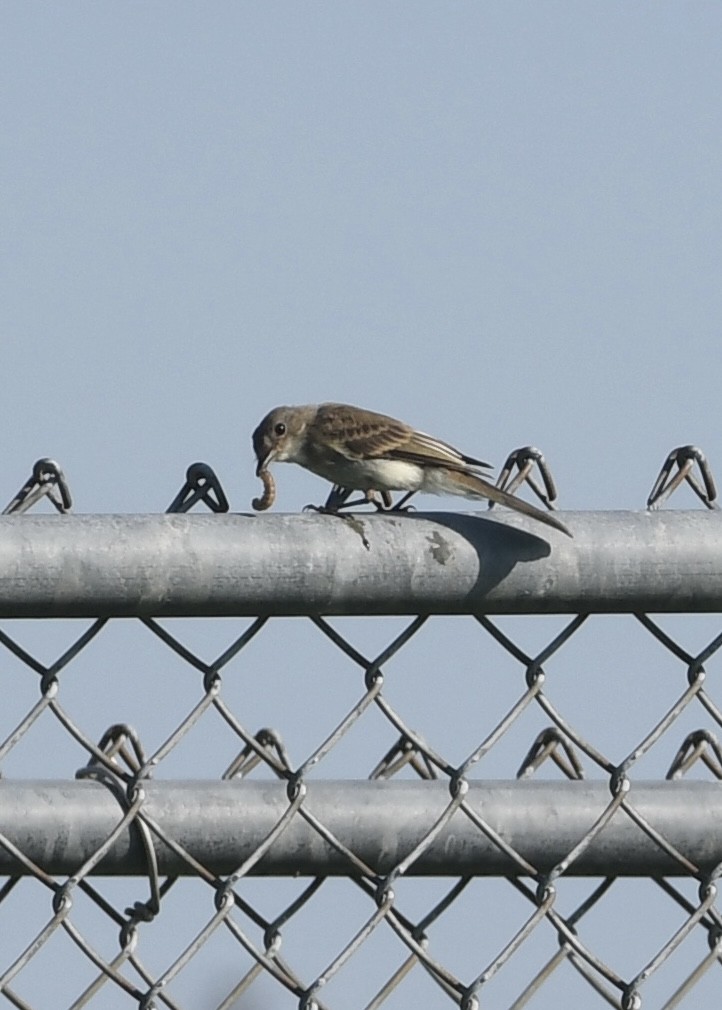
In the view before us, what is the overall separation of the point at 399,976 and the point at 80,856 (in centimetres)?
59

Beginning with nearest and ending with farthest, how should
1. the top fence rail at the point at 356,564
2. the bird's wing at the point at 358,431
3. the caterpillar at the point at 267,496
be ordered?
1. the top fence rail at the point at 356,564
2. the caterpillar at the point at 267,496
3. the bird's wing at the point at 358,431

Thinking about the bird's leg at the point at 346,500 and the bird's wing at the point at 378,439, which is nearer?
the bird's leg at the point at 346,500

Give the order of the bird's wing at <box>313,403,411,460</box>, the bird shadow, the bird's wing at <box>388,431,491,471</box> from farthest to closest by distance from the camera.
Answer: the bird's wing at <box>313,403,411,460</box> < the bird's wing at <box>388,431,491,471</box> < the bird shadow

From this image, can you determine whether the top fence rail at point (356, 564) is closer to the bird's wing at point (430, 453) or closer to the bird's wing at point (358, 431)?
the bird's wing at point (430, 453)

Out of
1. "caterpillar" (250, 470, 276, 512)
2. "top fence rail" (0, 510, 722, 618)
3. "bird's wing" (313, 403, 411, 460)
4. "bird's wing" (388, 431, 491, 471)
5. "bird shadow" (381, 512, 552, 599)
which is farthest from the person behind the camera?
"bird's wing" (313, 403, 411, 460)

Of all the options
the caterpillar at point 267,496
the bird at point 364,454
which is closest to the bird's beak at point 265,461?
the bird at point 364,454

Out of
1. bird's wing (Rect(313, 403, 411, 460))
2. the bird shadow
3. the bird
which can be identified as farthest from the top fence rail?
bird's wing (Rect(313, 403, 411, 460))

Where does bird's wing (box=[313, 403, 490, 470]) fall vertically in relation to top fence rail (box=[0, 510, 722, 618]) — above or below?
above

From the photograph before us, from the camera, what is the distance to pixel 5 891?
2965 mm

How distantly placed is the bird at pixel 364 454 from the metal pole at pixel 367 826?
1.50 meters

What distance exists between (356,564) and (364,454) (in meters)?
3.09

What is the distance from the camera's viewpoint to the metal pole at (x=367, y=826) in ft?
9.64

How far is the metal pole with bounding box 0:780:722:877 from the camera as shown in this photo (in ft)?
9.64

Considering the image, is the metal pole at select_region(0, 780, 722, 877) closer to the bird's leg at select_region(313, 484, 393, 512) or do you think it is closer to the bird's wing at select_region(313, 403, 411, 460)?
the bird's leg at select_region(313, 484, 393, 512)
